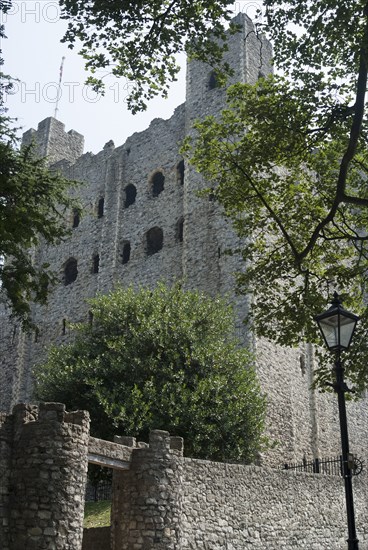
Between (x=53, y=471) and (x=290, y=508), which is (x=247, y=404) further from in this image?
(x=53, y=471)

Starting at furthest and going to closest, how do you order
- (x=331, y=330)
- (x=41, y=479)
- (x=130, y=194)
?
(x=130, y=194) < (x=41, y=479) < (x=331, y=330)

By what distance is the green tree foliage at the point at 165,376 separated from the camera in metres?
18.0

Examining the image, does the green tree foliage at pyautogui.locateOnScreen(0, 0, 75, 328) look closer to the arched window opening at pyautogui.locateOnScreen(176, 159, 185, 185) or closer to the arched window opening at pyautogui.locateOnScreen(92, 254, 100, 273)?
the arched window opening at pyautogui.locateOnScreen(176, 159, 185, 185)

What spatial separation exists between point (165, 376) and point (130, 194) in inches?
625

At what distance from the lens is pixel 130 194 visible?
3344cm

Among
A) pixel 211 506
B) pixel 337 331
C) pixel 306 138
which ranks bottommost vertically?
pixel 211 506

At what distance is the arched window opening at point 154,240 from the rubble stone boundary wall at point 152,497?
14502 mm

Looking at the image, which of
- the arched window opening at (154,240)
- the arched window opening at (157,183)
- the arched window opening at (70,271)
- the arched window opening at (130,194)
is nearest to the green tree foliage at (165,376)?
the arched window opening at (154,240)

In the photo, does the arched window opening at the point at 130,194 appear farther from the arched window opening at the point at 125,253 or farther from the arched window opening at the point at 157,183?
the arched window opening at the point at 125,253

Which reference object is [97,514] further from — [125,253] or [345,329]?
[125,253]

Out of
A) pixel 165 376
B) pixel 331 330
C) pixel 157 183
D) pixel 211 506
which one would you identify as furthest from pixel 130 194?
pixel 331 330

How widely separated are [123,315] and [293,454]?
7.86 metres

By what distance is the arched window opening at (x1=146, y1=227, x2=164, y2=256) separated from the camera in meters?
30.6

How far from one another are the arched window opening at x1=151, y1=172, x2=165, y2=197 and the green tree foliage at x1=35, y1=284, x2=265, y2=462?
1066 cm
